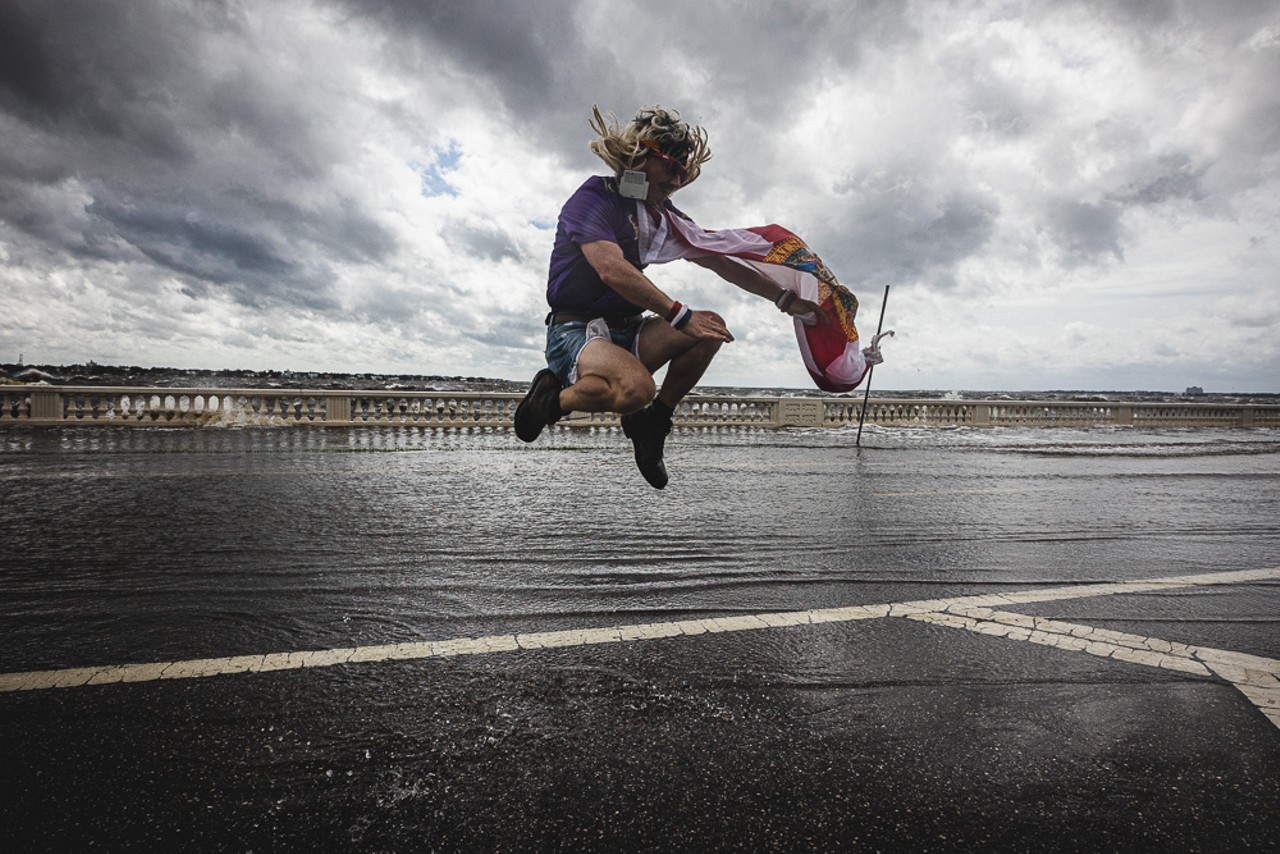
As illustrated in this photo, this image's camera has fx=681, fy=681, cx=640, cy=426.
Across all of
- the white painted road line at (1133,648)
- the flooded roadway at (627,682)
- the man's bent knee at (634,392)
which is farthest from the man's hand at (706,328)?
the white painted road line at (1133,648)

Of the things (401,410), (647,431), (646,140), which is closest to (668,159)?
(646,140)

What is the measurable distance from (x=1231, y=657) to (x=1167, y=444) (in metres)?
18.9

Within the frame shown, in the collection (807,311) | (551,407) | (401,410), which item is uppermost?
(807,311)

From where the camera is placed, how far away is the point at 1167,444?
58.6 ft

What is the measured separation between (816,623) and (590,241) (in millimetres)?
2011

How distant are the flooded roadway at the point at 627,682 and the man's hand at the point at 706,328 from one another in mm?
1236

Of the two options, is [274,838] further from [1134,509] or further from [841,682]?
[1134,509]

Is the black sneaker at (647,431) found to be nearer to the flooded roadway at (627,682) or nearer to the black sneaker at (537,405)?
the black sneaker at (537,405)

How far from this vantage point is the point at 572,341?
8.37ft

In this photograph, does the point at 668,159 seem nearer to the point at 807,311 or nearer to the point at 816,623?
the point at 807,311

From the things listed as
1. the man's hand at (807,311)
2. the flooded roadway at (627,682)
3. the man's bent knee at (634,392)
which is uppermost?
the man's hand at (807,311)

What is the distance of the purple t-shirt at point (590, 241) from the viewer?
→ 2387 mm

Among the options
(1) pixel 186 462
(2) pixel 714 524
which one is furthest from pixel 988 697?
(1) pixel 186 462

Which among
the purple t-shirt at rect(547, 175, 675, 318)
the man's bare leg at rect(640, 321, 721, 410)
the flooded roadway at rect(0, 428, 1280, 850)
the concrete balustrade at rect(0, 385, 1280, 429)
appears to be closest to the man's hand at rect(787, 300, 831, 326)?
the man's bare leg at rect(640, 321, 721, 410)
